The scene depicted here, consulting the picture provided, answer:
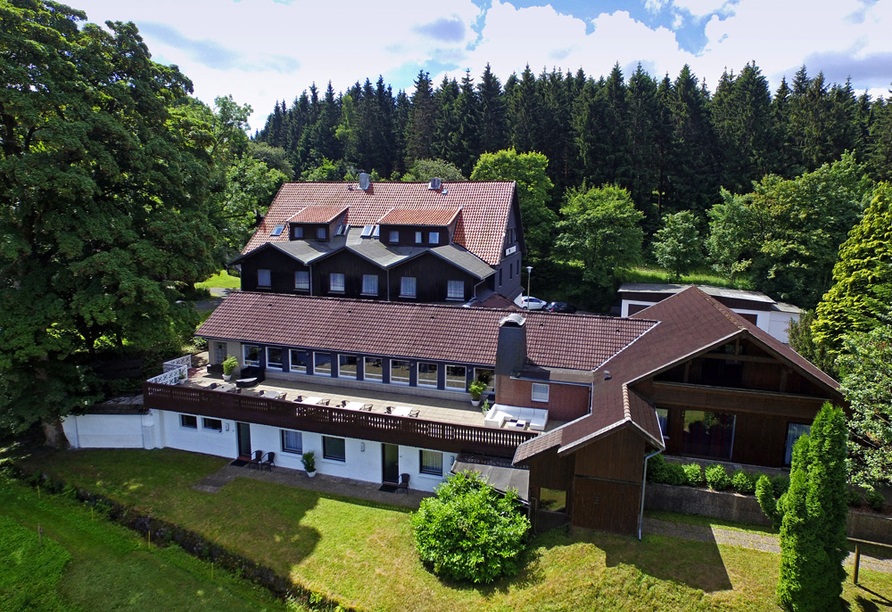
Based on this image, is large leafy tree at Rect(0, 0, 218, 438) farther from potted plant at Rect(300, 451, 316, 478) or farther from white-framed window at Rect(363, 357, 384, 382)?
white-framed window at Rect(363, 357, 384, 382)

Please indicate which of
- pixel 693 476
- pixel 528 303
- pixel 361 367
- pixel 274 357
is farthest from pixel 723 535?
pixel 528 303

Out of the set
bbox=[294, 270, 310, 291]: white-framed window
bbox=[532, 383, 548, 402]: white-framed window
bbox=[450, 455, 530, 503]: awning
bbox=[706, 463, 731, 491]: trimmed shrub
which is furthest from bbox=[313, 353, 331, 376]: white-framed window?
bbox=[706, 463, 731, 491]: trimmed shrub

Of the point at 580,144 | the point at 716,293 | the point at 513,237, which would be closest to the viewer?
the point at 716,293

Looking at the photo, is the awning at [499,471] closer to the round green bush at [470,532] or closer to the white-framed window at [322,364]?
the round green bush at [470,532]

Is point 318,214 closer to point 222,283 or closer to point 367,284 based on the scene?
point 367,284

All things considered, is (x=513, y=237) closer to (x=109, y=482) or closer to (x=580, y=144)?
(x=580, y=144)

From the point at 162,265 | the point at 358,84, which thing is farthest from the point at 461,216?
the point at 358,84
